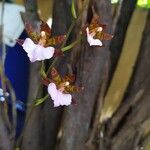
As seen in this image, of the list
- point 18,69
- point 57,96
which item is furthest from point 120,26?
point 57,96

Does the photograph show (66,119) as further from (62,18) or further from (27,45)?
(27,45)

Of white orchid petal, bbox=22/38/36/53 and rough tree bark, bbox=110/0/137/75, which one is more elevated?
white orchid petal, bbox=22/38/36/53

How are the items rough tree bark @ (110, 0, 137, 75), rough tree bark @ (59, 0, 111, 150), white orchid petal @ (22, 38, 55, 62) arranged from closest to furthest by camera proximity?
1. white orchid petal @ (22, 38, 55, 62)
2. rough tree bark @ (59, 0, 111, 150)
3. rough tree bark @ (110, 0, 137, 75)

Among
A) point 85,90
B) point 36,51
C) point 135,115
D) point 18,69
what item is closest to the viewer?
point 36,51

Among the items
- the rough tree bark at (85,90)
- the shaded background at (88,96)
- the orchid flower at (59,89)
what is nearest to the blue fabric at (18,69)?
the shaded background at (88,96)

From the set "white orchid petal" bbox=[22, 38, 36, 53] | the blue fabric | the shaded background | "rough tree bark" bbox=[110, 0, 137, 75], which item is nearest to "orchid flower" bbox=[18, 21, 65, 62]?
"white orchid petal" bbox=[22, 38, 36, 53]

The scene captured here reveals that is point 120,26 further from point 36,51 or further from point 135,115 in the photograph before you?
point 36,51

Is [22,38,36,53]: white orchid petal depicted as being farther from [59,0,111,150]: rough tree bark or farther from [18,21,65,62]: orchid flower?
[59,0,111,150]: rough tree bark

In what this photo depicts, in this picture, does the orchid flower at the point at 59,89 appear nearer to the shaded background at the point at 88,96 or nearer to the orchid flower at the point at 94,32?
the orchid flower at the point at 94,32

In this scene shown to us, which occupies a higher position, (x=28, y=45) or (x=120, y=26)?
(x=28, y=45)
